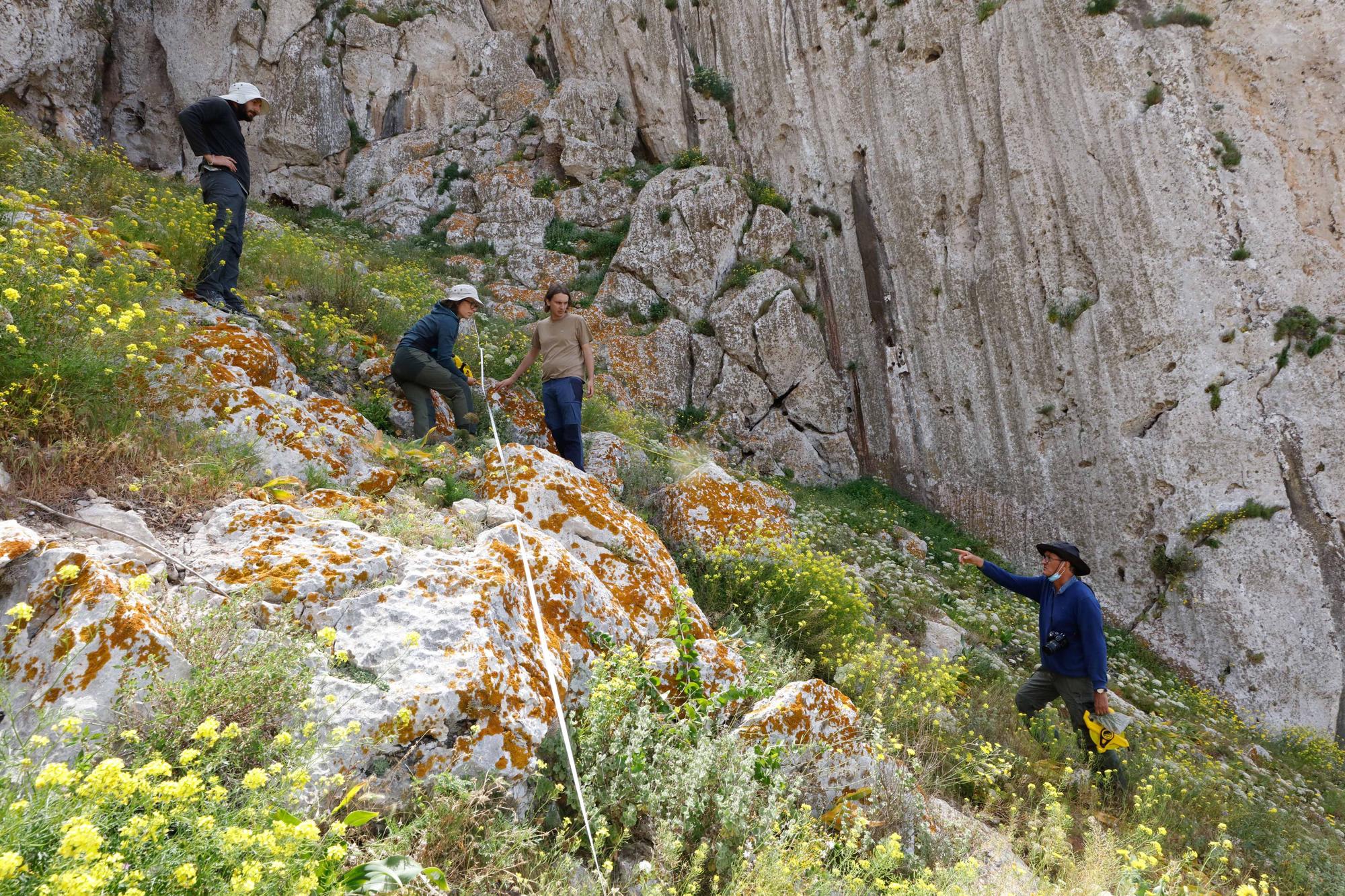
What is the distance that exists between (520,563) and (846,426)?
31.6 ft

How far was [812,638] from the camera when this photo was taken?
508 cm

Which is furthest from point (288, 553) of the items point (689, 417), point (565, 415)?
point (689, 417)

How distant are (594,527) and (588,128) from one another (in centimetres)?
1426

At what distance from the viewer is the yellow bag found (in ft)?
15.3

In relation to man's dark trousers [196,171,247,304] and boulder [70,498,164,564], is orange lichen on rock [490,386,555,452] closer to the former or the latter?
man's dark trousers [196,171,247,304]

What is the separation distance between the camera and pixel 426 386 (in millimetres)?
5914

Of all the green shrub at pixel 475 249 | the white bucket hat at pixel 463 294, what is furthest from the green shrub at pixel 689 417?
the green shrub at pixel 475 249

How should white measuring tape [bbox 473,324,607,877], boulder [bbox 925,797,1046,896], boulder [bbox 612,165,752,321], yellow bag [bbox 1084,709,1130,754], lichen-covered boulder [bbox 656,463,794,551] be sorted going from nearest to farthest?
white measuring tape [bbox 473,324,607,877], boulder [bbox 925,797,1046,896], yellow bag [bbox 1084,709,1130,754], lichen-covered boulder [bbox 656,463,794,551], boulder [bbox 612,165,752,321]

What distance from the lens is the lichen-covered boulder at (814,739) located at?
3.22 m

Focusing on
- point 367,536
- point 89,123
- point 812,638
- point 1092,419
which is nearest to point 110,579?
point 367,536

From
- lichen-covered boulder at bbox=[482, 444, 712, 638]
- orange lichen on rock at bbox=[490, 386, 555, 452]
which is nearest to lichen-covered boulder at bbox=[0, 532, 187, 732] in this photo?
lichen-covered boulder at bbox=[482, 444, 712, 638]

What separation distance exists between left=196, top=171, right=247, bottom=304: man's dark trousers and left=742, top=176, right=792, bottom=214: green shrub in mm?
10175

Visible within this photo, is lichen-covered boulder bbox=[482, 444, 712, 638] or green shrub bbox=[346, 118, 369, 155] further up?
green shrub bbox=[346, 118, 369, 155]

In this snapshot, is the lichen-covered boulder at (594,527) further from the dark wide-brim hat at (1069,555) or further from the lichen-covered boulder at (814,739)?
the dark wide-brim hat at (1069,555)
